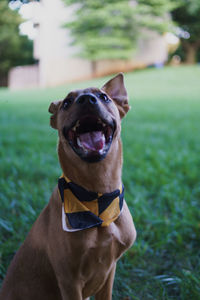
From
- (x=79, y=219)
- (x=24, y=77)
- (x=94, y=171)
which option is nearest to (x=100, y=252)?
(x=79, y=219)

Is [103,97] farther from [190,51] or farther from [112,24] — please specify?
[190,51]

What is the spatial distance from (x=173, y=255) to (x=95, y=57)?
18089 mm

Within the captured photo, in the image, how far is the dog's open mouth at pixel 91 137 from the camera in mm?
1529

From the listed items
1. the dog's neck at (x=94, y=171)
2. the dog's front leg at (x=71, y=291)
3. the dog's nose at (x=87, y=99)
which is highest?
the dog's nose at (x=87, y=99)

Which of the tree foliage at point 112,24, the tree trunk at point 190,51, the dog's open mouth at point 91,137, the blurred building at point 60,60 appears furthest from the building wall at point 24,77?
the dog's open mouth at point 91,137

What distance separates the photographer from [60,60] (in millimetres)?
19344

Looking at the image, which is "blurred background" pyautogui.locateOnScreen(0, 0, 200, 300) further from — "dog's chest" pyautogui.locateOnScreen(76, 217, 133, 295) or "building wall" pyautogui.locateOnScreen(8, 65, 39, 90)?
"building wall" pyautogui.locateOnScreen(8, 65, 39, 90)

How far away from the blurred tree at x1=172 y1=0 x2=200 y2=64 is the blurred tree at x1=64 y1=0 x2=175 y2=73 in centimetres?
259

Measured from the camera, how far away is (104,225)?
164 cm

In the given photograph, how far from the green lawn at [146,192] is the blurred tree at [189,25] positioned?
1844cm

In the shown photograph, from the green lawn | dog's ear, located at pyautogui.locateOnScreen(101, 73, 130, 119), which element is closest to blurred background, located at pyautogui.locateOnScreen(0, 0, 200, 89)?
the green lawn

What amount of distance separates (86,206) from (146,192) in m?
1.82

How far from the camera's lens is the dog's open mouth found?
1529 mm

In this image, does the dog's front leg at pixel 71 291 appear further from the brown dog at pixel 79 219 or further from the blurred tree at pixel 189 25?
the blurred tree at pixel 189 25
